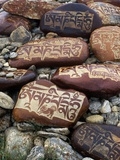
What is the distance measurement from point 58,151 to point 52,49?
98 centimetres

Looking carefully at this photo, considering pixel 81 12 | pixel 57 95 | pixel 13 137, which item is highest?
pixel 81 12

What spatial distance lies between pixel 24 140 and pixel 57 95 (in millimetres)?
414

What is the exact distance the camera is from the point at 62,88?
323 cm

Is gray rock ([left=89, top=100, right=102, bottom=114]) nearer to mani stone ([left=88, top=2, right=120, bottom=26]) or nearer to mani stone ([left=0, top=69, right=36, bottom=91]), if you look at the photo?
mani stone ([left=0, top=69, right=36, bottom=91])

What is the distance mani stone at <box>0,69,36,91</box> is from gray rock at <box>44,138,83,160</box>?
57 cm

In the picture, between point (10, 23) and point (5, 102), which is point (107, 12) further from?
point (5, 102)

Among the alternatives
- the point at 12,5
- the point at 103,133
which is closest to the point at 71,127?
the point at 103,133

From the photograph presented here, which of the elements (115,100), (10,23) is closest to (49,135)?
(115,100)

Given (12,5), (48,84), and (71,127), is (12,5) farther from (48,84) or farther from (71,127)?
(71,127)

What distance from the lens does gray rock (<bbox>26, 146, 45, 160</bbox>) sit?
287 cm

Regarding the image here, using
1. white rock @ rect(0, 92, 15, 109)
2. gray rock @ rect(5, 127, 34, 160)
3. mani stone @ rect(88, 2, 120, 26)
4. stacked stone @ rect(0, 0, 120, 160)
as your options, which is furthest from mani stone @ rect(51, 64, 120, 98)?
mani stone @ rect(88, 2, 120, 26)

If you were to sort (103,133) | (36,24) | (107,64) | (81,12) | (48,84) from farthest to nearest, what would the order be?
(36,24) < (81,12) < (107,64) < (48,84) < (103,133)

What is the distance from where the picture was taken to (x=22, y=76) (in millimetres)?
3326

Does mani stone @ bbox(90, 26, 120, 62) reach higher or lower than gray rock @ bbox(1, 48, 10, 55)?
higher
